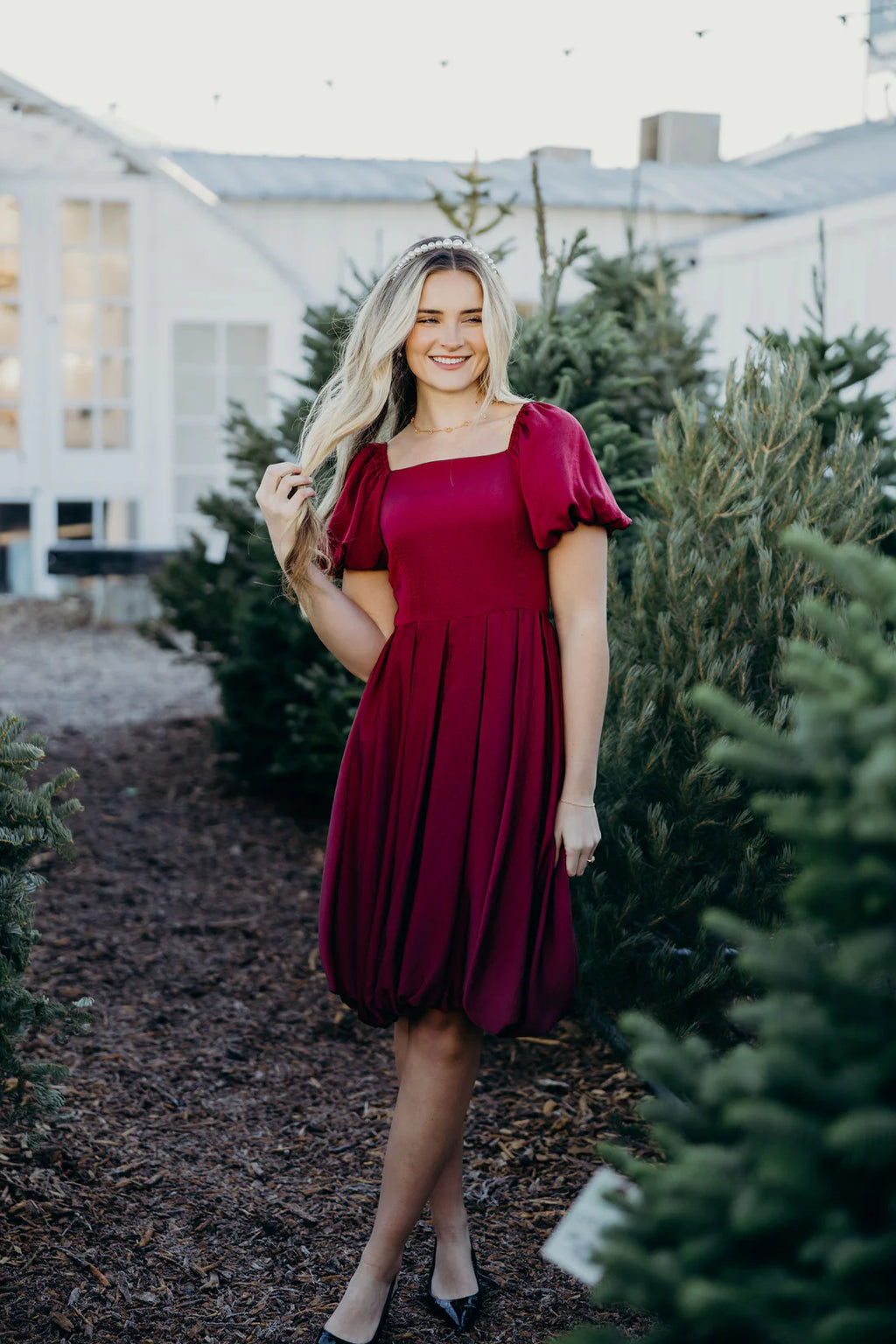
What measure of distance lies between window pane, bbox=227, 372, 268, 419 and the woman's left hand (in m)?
11.7

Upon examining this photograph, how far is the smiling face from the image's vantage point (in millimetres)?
2582

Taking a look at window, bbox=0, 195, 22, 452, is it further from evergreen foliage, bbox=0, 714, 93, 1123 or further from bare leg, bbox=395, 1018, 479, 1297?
bare leg, bbox=395, 1018, 479, 1297

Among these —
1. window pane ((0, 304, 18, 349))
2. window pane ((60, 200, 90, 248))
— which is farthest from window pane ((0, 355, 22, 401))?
window pane ((60, 200, 90, 248))

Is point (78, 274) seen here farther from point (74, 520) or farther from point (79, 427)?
point (74, 520)

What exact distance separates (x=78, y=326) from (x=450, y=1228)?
481 inches

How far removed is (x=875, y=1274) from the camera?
1135mm

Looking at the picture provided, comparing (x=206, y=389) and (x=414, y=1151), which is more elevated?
(x=206, y=389)

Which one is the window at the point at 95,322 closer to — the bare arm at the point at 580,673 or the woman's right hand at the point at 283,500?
the woman's right hand at the point at 283,500

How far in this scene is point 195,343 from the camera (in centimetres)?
1349

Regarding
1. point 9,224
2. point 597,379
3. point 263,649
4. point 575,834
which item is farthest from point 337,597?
point 9,224

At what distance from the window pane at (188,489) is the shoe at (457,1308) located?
11659 mm

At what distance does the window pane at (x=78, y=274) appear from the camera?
517 inches

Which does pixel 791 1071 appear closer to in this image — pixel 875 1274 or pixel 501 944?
pixel 875 1274

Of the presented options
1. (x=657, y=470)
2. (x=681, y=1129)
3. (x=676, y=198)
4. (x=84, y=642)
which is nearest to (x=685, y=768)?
(x=657, y=470)
